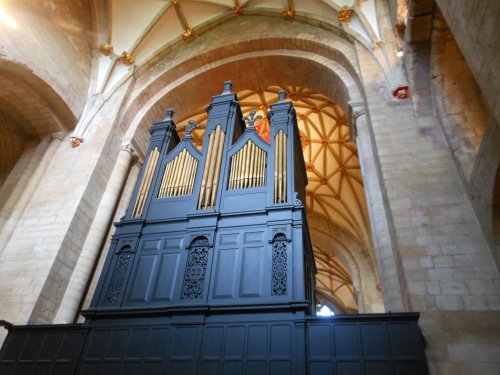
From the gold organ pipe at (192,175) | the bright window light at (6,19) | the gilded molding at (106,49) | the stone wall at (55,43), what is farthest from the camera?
the gilded molding at (106,49)

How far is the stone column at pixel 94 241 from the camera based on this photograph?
721 centimetres

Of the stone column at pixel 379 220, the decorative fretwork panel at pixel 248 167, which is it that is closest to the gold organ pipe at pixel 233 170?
the decorative fretwork panel at pixel 248 167

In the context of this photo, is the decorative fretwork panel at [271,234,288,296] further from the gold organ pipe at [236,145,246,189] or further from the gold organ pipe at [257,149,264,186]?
the gold organ pipe at [236,145,246,189]

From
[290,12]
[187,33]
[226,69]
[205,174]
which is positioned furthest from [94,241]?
[290,12]

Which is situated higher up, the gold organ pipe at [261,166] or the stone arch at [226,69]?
the stone arch at [226,69]

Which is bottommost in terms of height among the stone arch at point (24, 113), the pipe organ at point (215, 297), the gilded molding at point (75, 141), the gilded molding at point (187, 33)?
the pipe organ at point (215, 297)

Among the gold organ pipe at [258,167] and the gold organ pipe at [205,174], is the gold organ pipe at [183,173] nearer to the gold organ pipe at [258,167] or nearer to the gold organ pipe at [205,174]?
the gold organ pipe at [205,174]

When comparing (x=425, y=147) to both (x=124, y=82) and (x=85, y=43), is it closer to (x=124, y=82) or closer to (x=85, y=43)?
(x=124, y=82)

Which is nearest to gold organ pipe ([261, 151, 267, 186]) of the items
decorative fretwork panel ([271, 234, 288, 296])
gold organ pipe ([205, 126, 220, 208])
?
gold organ pipe ([205, 126, 220, 208])

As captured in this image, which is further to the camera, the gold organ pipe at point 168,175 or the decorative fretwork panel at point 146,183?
the gold organ pipe at point 168,175

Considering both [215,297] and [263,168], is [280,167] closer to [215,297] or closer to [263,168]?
[263,168]

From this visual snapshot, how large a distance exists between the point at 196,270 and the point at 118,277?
135cm

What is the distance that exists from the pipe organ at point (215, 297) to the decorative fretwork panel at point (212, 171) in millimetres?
24

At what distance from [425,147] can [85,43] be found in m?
9.20
